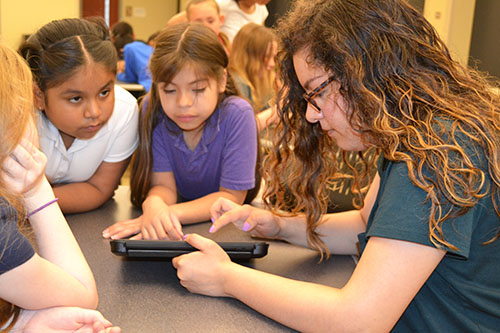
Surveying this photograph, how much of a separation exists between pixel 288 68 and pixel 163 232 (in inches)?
17.7

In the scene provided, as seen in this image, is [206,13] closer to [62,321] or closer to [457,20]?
[62,321]

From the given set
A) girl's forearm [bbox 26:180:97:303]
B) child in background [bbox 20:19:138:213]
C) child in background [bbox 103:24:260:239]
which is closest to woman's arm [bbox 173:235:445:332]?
girl's forearm [bbox 26:180:97:303]

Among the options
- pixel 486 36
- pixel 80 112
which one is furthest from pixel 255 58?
pixel 486 36

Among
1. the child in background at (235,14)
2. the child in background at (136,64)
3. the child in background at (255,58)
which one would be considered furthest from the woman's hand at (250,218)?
the child in background at (136,64)

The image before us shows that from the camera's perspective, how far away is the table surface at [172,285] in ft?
2.56

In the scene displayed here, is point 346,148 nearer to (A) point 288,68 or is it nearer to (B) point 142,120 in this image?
(A) point 288,68

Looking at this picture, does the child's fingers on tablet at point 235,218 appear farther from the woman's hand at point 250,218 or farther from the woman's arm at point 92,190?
the woman's arm at point 92,190

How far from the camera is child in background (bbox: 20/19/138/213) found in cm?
122

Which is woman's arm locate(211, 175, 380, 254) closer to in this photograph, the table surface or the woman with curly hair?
the table surface

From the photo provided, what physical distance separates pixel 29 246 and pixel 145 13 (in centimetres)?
794

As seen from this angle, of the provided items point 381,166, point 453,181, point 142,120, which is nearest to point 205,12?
point 142,120

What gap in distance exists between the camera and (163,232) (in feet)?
3.78

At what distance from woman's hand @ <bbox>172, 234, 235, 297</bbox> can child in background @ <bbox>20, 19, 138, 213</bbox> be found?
0.47m

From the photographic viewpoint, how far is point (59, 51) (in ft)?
3.98
